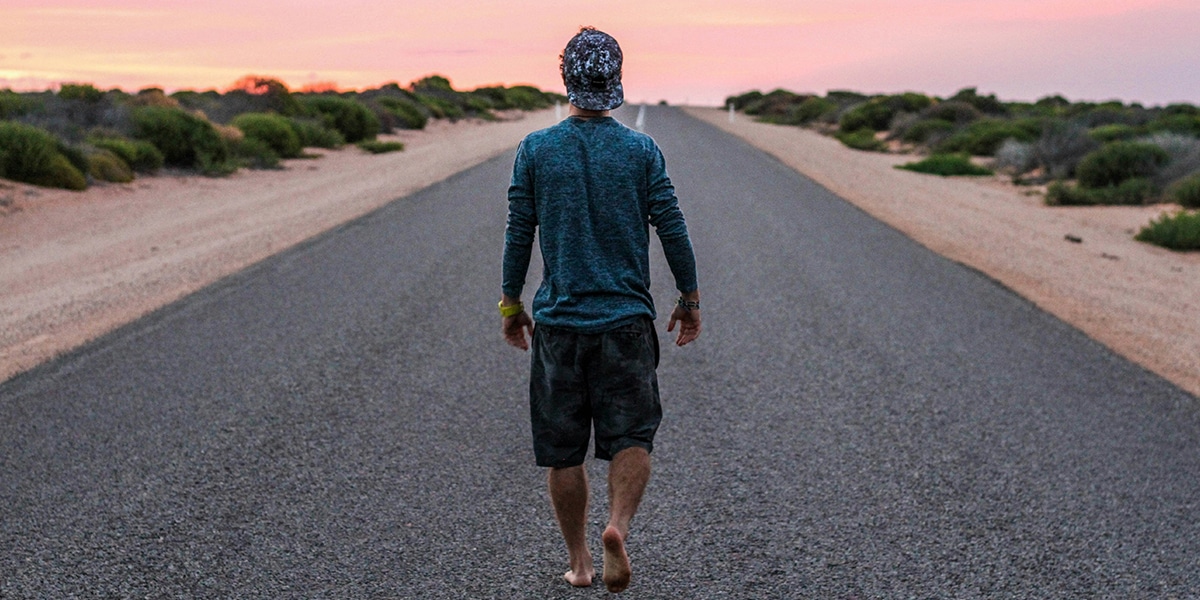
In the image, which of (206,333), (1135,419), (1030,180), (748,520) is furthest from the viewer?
(1030,180)

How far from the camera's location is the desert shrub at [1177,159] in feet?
59.1

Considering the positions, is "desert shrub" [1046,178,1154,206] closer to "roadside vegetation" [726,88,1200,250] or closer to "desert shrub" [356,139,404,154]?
"roadside vegetation" [726,88,1200,250]

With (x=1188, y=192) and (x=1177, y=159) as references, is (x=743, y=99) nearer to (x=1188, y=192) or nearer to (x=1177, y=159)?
(x=1177, y=159)

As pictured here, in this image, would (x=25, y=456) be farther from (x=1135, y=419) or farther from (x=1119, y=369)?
(x=1119, y=369)

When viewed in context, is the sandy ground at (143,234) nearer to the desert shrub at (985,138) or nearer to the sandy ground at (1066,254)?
the sandy ground at (1066,254)

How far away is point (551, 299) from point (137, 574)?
1826 millimetres

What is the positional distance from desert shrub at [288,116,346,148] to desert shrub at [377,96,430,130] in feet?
33.2

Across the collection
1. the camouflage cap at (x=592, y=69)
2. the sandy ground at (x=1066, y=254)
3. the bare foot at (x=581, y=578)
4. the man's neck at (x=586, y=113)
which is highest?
the camouflage cap at (x=592, y=69)

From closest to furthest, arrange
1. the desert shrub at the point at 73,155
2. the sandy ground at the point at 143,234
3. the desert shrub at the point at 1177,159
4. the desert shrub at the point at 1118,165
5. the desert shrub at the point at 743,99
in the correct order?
1. the sandy ground at the point at 143,234
2. the desert shrub at the point at 73,155
3. the desert shrub at the point at 1177,159
4. the desert shrub at the point at 1118,165
5. the desert shrub at the point at 743,99

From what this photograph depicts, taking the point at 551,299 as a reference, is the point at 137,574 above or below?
below

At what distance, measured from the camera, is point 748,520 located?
4117 millimetres

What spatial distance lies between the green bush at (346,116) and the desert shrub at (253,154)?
7702 mm

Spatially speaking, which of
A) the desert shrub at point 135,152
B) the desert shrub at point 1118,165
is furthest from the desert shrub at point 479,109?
the desert shrub at point 1118,165

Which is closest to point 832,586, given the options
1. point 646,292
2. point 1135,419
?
point 646,292
